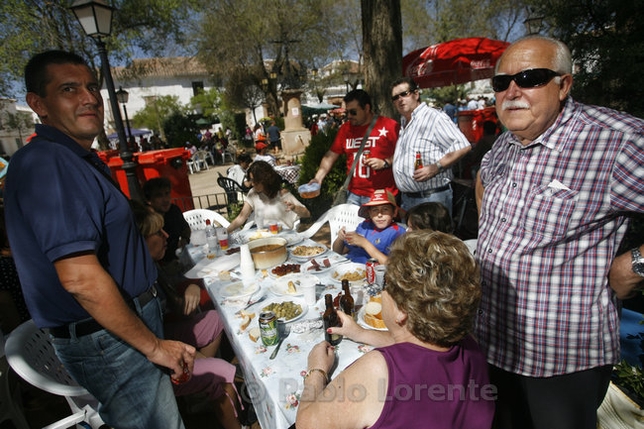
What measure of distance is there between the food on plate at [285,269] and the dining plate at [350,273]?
12.0 inches

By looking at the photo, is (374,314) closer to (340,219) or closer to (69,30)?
(340,219)

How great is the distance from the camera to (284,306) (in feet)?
7.20

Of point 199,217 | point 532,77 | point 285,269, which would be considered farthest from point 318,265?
point 199,217

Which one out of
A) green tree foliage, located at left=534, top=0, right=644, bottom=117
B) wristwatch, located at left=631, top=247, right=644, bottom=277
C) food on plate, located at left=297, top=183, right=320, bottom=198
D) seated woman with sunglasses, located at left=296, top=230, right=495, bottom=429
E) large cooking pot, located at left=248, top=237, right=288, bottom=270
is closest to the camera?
seated woman with sunglasses, located at left=296, top=230, right=495, bottom=429

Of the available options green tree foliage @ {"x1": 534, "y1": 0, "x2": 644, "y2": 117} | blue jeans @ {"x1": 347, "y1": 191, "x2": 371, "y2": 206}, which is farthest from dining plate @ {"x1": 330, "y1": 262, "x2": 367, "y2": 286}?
green tree foliage @ {"x1": 534, "y1": 0, "x2": 644, "y2": 117}

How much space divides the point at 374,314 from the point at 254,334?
→ 27.1 inches

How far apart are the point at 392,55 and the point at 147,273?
5.02 meters

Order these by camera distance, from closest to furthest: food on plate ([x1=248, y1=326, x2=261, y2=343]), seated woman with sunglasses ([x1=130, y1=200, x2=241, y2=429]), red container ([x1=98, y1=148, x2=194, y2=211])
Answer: food on plate ([x1=248, y1=326, x2=261, y2=343]), seated woman with sunglasses ([x1=130, y1=200, x2=241, y2=429]), red container ([x1=98, y1=148, x2=194, y2=211])

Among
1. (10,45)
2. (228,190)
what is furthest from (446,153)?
(10,45)

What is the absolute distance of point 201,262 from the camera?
337 cm

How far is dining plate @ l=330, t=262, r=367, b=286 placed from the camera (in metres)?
2.46

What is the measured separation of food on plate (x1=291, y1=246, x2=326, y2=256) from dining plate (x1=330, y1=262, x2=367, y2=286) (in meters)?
0.45

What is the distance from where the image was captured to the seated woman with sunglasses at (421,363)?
3.67ft

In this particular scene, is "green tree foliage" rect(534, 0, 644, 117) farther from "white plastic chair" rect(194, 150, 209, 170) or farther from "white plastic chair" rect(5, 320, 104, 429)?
"white plastic chair" rect(194, 150, 209, 170)
